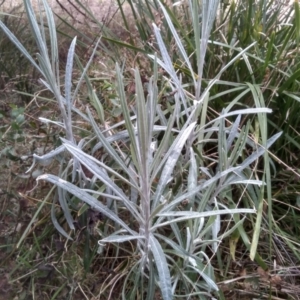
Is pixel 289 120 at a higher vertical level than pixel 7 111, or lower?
lower

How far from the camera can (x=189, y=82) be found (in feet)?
5.41

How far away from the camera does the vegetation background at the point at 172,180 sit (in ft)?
3.85

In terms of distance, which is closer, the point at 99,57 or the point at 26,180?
the point at 26,180

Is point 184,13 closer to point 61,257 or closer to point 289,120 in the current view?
point 289,120

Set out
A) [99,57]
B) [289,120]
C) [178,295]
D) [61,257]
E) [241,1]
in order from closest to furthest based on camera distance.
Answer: [178,295]
[61,257]
[289,120]
[241,1]
[99,57]

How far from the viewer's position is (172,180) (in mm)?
1364

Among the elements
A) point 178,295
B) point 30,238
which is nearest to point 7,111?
point 30,238

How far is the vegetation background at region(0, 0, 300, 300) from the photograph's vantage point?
46.3 inches

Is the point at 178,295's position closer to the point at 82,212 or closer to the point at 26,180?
the point at 82,212

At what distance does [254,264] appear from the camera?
141 centimetres

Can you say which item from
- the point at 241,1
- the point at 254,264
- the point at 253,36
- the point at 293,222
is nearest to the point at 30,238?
the point at 254,264

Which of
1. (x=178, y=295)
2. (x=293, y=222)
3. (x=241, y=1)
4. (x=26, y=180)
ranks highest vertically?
(x=241, y=1)

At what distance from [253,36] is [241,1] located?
Answer: 0.17m

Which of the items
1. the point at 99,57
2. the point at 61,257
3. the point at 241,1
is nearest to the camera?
the point at 61,257
